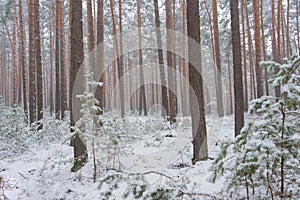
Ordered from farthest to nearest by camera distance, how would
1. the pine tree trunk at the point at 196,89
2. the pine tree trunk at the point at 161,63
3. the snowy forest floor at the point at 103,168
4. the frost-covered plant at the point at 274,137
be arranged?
the pine tree trunk at the point at 161,63 < the pine tree trunk at the point at 196,89 < the snowy forest floor at the point at 103,168 < the frost-covered plant at the point at 274,137

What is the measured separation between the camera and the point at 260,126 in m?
2.80

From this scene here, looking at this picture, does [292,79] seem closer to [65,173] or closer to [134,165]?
[134,165]

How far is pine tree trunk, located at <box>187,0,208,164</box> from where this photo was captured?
20.5ft

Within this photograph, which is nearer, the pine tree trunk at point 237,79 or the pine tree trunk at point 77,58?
the pine tree trunk at point 77,58

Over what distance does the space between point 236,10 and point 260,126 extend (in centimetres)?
640

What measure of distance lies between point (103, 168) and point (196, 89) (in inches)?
121

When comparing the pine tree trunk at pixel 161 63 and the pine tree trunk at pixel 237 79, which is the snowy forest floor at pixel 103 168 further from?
the pine tree trunk at pixel 161 63

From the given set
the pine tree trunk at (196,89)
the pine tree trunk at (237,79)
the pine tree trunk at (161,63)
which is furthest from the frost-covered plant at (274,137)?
the pine tree trunk at (161,63)

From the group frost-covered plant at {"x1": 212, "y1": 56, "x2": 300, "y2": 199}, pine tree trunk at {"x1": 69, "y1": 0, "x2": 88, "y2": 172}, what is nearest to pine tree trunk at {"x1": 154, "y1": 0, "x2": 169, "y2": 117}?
pine tree trunk at {"x1": 69, "y1": 0, "x2": 88, "y2": 172}

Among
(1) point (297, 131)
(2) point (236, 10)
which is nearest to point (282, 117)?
(1) point (297, 131)

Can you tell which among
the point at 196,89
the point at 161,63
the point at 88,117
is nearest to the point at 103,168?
the point at 88,117

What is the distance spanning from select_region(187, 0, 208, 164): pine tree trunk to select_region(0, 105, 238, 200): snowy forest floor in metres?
0.36

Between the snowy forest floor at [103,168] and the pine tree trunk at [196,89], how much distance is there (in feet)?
1.18

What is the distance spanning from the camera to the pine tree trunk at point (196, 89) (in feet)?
20.5
